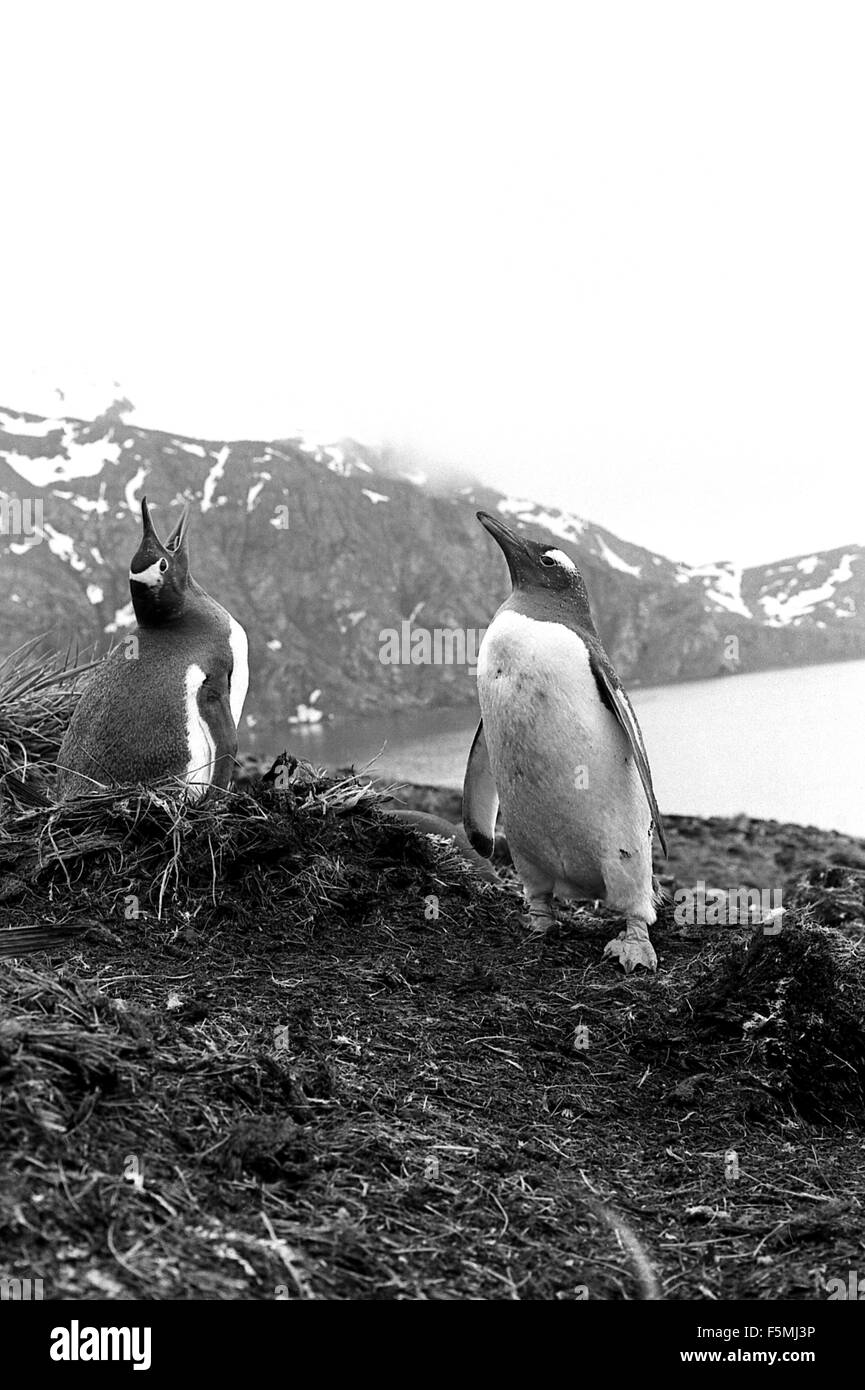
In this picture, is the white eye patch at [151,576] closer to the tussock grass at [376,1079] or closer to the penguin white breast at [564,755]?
the tussock grass at [376,1079]

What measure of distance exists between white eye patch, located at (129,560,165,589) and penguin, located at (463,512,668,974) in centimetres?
198

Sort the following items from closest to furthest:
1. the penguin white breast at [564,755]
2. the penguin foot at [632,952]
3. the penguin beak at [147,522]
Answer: the penguin foot at [632,952], the penguin white breast at [564,755], the penguin beak at [147,522]

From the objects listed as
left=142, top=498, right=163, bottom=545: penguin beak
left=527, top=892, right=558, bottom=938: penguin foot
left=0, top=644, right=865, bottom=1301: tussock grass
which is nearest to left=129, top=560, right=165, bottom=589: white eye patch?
left=142, top=498, right=163, bottom=545: penguin beak

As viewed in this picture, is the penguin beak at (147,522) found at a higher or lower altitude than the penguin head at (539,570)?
higher

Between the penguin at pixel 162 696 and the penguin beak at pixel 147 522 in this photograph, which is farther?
the penguin beak at pixel 147 522

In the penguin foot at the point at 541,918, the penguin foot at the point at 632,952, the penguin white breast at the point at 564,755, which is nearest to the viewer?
the penguin foot at the point at 632,952

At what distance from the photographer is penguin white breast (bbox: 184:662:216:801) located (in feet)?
19.9

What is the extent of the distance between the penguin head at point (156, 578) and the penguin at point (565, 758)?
197cm

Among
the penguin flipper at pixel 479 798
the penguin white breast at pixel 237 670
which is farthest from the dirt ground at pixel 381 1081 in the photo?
the penguin white breast at pixel 237 670

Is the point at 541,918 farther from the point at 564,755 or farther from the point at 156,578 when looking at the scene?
the point at 156,578

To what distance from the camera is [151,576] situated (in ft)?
20.3

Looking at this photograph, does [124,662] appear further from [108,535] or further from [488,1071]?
[108,535]

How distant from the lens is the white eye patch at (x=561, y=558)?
552 cm

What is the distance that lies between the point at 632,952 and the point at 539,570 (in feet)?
6.16
